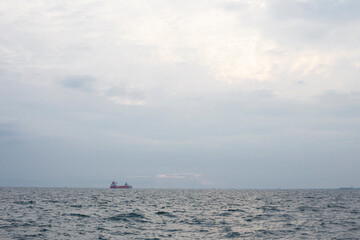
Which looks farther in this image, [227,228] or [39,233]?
[227,228]

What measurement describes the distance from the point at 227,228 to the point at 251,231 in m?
2.98

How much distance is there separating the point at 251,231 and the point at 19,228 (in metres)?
25.0

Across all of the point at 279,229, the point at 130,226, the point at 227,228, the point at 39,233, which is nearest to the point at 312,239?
the point at 279,229

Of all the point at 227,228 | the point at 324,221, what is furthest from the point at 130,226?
the point at 324,221

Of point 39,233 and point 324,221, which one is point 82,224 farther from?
point 324,221

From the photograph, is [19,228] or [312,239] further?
[19,228]

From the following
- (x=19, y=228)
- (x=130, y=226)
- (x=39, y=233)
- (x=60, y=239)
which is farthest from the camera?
(x=130, y=226)

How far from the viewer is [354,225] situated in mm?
41656

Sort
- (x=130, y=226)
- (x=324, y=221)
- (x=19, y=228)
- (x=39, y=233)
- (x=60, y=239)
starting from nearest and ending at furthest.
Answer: (x=60, y=239), (x=39, y=233), (x=19, y=228), (x=130, y=226), (x=324, y=221)

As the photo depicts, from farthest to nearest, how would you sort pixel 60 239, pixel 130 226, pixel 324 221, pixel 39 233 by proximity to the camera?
pixel 324 221 < pixel 130 226 < pixel 39 233 < pixel 60 239

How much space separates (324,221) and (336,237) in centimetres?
1274

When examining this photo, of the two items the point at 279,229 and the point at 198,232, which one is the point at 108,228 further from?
the point at 279,229

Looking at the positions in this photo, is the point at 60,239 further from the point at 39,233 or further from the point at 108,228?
the point at 108,228

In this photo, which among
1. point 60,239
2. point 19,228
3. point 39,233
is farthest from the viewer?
point 19,228
